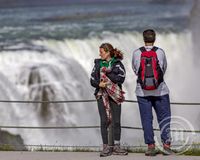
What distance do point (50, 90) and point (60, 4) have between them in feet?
191

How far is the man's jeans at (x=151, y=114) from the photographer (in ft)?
35.7

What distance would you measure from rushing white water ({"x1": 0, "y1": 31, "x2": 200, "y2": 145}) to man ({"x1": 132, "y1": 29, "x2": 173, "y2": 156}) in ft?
29.2

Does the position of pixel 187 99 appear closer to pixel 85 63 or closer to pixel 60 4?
pixel 85 63

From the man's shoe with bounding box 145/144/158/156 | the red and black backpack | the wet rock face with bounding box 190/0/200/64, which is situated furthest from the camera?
the wet rock face with bounding box 190/0/200/64

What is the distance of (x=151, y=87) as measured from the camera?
10.6 metres

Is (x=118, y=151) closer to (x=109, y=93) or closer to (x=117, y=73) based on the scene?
(x=109, y=93)

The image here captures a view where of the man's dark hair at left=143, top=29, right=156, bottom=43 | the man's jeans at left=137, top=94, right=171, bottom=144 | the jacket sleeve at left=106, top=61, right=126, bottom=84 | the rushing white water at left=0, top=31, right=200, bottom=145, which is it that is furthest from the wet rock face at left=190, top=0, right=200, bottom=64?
the man's dark hair at left=143, top=29, right=156, bottom=43

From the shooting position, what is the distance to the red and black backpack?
10586mm

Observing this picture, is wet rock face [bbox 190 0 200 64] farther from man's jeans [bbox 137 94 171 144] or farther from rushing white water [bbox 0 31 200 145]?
man's jeans [bbox 137 94 171 144]

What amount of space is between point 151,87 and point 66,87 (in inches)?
637

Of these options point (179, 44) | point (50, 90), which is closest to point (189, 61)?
point (179, 44)

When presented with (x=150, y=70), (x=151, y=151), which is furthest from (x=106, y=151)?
(x=150, y=70)

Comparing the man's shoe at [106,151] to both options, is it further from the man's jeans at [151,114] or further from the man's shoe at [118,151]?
the man's jeans at [151,114]

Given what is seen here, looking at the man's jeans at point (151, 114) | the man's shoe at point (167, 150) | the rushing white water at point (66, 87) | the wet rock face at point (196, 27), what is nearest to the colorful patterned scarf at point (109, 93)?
the man's jeans at point (151, 114)
